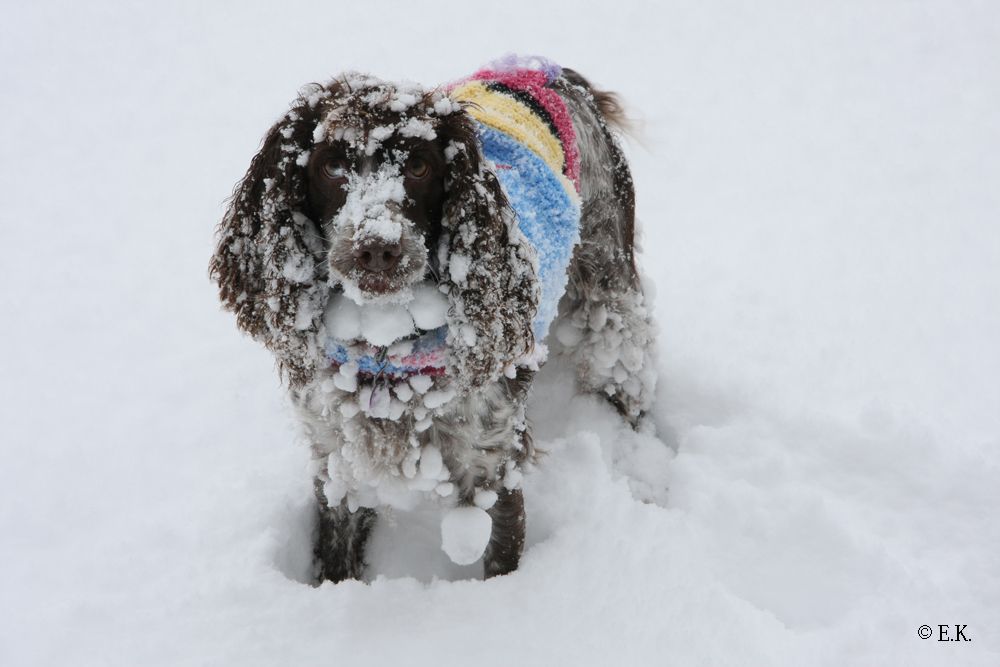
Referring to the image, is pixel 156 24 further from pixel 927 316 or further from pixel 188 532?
pixel 927 316

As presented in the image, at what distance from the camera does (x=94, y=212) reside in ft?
19.6

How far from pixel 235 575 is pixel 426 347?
1.18 meters

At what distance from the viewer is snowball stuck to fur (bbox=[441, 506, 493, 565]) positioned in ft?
8.79

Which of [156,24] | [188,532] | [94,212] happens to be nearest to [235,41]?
[156,24]

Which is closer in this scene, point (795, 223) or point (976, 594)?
point (976, 594)

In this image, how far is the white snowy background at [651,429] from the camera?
105 inches

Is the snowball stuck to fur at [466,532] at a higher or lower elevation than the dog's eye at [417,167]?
lower

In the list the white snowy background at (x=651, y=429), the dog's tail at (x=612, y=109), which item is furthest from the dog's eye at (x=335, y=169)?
the dog's tail at (x=612, y=109)

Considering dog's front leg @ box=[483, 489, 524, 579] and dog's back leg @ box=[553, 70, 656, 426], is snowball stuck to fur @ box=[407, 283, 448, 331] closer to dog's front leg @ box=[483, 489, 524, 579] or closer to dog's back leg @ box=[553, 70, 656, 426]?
dog's front leg @ box=[483, 489, 524, 579]

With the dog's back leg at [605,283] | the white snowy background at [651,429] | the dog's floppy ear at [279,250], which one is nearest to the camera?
the dog's floppy ear at [279,250]

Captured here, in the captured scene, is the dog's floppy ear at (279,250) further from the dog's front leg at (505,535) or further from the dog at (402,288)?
the dog's front leg at (505,535)

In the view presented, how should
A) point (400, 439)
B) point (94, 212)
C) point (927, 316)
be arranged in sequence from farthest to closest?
point (94, 212)
point (927, 316)
point (400, 439)

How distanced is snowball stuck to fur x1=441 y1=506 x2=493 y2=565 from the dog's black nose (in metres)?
1.03

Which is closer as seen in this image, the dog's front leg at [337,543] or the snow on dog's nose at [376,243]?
the snow on dog's nose at [376,243]
